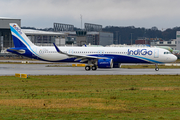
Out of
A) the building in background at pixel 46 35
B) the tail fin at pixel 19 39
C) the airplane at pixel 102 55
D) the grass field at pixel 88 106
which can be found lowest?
the grass field at pixel 88 106

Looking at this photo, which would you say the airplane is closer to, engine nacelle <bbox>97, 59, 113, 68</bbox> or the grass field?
engine nacelle <bbox>97, 59, 113, 68</bbox>

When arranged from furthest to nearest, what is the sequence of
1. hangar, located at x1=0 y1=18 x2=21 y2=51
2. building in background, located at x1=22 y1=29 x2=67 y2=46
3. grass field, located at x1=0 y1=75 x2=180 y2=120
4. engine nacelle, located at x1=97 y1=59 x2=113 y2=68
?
1. building in background, located at x1=22 y1=29 x2=67 y2=46
2. hangar, located at x1=0 y1=18 x2=21 y2=51
3. engine nacelle, located at x1=97 y1=59 x2=113 y2=68
4. grass field, located at x1=0 y1=75 x2=180 y2=120

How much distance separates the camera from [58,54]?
5250 centimetres

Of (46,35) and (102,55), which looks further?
(46,35)

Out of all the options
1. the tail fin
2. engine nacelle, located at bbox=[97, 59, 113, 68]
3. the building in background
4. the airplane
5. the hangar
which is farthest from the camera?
the building in background

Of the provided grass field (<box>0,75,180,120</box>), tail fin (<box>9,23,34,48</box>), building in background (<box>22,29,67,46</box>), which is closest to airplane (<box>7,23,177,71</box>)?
tail fin (<box>9,23,34,48</box>)

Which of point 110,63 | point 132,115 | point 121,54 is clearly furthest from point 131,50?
point 132,115

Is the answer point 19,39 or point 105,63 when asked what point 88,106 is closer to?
point 105,63

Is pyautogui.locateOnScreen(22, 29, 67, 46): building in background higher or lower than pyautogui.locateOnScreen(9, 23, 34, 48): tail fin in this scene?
higher

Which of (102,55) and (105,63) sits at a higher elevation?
(102,55)

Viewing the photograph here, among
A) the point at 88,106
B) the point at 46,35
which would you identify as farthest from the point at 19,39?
the point at 46,35

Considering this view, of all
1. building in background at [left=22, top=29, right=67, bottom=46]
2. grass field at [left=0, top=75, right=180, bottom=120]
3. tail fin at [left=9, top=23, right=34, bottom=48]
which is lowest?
grass field at [left=0, top=75, right=180, bottom=120]

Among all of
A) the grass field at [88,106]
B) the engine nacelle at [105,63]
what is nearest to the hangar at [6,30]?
the engine nacelle at [105,63]

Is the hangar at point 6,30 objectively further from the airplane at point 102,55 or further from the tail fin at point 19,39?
the airplane at point 102,55
